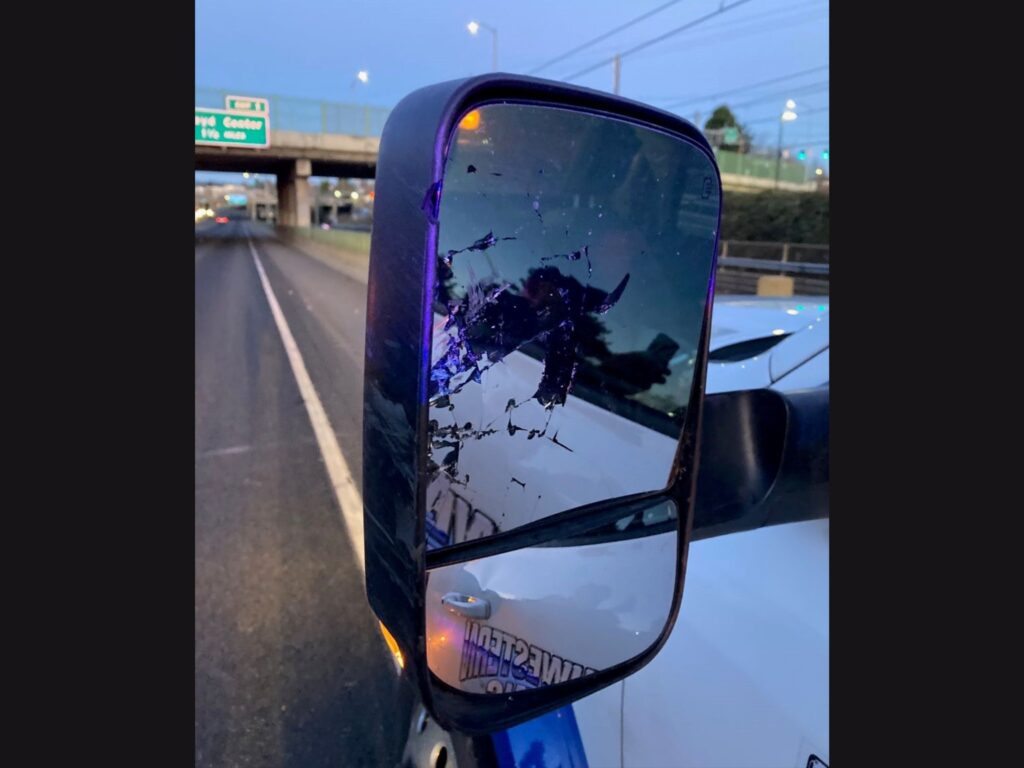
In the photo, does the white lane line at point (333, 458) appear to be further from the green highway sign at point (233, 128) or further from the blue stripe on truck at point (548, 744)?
the green highway sign at point (233, 128)

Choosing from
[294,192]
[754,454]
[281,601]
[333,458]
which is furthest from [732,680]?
[294,192]

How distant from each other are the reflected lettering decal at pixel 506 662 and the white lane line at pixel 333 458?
1.18 m

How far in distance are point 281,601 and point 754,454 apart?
11.0ft

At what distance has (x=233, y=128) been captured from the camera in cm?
629

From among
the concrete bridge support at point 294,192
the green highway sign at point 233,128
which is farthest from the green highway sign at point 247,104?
the concrete bridge support at point 294,192

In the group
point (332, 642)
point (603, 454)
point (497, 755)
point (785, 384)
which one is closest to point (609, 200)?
point (603, 454)

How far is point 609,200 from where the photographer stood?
102 cm

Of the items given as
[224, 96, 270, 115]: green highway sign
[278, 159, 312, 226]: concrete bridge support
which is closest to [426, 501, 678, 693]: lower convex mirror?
[224, 96, 270, 115]: green highway sign

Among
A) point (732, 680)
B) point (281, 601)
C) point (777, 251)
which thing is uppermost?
point (777, 251)

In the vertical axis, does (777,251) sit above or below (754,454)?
above

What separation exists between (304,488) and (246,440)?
1668 millimetres

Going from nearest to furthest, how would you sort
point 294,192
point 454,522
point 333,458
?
point 454,522
point 333,458
point 294,192

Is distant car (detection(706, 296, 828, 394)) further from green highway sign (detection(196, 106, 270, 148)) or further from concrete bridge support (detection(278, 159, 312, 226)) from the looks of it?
concrete bridge support (detection(278, 159, 312, 226))

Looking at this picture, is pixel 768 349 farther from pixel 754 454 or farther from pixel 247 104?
pixel 247 104
